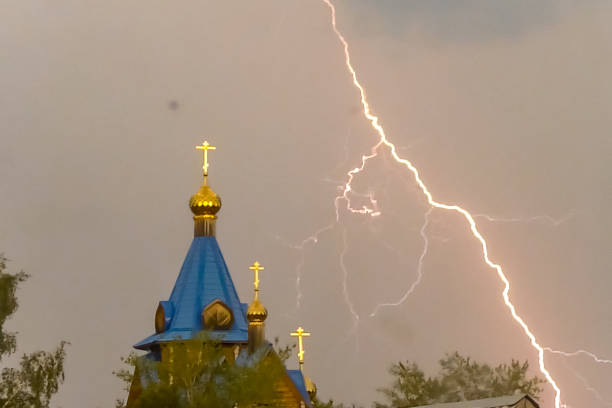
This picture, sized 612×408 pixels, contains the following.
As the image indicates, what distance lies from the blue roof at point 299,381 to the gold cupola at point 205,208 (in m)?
4.92

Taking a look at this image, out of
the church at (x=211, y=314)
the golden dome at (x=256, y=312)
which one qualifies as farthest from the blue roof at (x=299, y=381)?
the golden dome at (x=256, y=312)

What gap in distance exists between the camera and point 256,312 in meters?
43.6

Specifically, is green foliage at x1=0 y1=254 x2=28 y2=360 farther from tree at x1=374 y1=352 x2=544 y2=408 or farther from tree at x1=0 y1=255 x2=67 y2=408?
tree at x1=374 y1=352 x2=544 y2=408

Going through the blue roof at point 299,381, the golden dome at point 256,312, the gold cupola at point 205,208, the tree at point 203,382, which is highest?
the gold cupola at point 205,208

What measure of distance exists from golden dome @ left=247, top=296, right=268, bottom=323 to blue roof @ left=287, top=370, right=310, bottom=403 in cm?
194

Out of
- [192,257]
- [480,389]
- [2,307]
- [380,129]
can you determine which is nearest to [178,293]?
[192,257]

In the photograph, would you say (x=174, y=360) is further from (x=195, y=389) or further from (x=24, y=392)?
(x=24, y=392)

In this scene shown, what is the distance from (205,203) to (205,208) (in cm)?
16

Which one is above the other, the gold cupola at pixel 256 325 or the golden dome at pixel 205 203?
the golden dome at pixel 205 203

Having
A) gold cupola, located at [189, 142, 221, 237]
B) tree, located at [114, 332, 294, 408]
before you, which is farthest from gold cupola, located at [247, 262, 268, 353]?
tree, located at [114, 332, 294, 408]

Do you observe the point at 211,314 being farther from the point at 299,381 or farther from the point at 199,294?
the point at 299,381

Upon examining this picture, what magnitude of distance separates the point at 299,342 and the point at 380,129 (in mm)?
6489

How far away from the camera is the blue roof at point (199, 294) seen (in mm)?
44344

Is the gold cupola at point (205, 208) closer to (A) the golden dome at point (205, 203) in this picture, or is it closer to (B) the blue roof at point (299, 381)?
(A) the golden dome at point (205, 203)
